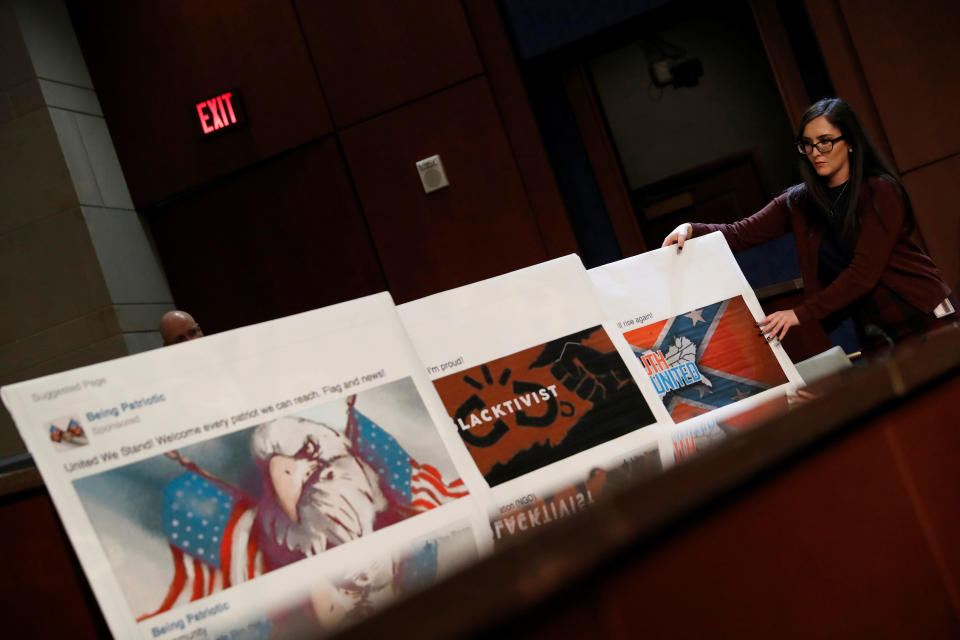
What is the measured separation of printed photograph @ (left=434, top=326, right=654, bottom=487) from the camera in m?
1.01

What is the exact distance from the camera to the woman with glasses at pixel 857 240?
5.65ft

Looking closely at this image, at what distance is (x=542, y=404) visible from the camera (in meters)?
1.08

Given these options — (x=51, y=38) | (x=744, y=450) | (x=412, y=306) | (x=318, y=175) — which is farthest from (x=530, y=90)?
(x=744, y=450)

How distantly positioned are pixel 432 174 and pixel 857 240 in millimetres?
2391

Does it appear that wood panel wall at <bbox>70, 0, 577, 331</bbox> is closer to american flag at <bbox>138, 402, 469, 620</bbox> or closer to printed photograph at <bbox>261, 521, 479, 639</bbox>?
american flag at <bbox>138, 402, 469, 620</bbox>

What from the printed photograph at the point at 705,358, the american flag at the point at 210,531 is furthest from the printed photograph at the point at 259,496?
the printed photograph at the point at 705,358

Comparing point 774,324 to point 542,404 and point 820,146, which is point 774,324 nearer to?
point 542,404

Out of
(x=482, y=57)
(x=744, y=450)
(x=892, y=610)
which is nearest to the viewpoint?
(x=744, y=450)

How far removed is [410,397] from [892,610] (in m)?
0.58

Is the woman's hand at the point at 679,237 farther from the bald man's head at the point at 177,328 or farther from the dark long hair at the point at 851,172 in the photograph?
the bald man's head at the point at 177,328

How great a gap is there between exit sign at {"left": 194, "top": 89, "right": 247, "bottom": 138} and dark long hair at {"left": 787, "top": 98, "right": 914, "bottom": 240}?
117 inches

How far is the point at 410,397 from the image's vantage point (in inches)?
38.5

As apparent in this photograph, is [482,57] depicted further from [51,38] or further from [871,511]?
[871,511]

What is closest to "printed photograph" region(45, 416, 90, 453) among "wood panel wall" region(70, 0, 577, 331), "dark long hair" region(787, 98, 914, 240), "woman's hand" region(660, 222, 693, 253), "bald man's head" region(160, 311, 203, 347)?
"woman's hand" region(660, 222, 693, 253)
